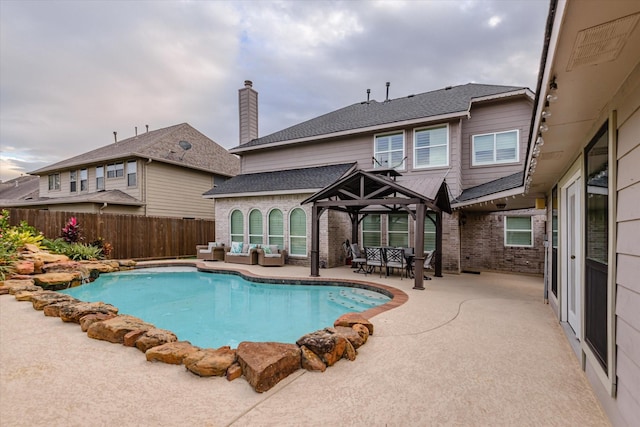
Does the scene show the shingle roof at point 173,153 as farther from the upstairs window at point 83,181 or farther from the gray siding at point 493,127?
the gray siding at point 493,127

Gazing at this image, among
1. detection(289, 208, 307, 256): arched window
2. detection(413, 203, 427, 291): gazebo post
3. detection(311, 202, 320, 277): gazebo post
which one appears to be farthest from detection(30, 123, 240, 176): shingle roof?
detection(413, 203, 427, 291): gazebo post

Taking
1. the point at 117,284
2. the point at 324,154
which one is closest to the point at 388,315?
the point at 117,284

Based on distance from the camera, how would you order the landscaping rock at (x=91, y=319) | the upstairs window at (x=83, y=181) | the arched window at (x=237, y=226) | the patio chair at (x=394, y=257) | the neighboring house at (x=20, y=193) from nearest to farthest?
the landscaping rock at (x=91, y=319)
the patio chair at (x=394, y=257)
the arched window at (x=237, y=226)
the upstairs window at (x=83, y=181)
the neighboring house at (x=20, y=193)

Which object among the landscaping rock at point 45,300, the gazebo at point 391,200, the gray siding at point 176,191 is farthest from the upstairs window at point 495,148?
the gray siding at point 176,191

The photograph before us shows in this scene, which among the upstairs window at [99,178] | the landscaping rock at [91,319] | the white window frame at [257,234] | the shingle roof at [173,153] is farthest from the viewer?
the upstairs window at [99,178]

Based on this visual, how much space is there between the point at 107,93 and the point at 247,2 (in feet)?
28.6

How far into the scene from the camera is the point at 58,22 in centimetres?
966

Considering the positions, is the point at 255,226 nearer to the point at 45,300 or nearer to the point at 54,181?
the point at 45,300

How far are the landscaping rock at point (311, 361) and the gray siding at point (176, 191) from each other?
50.1ft

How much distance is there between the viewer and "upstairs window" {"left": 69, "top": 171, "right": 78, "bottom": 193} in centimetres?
1797

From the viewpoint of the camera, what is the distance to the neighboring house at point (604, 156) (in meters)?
1.64

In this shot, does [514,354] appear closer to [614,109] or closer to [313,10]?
[614,109]

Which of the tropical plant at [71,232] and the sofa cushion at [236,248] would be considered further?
the sofa cushion at [236,248]

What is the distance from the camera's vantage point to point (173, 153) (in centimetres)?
1700
